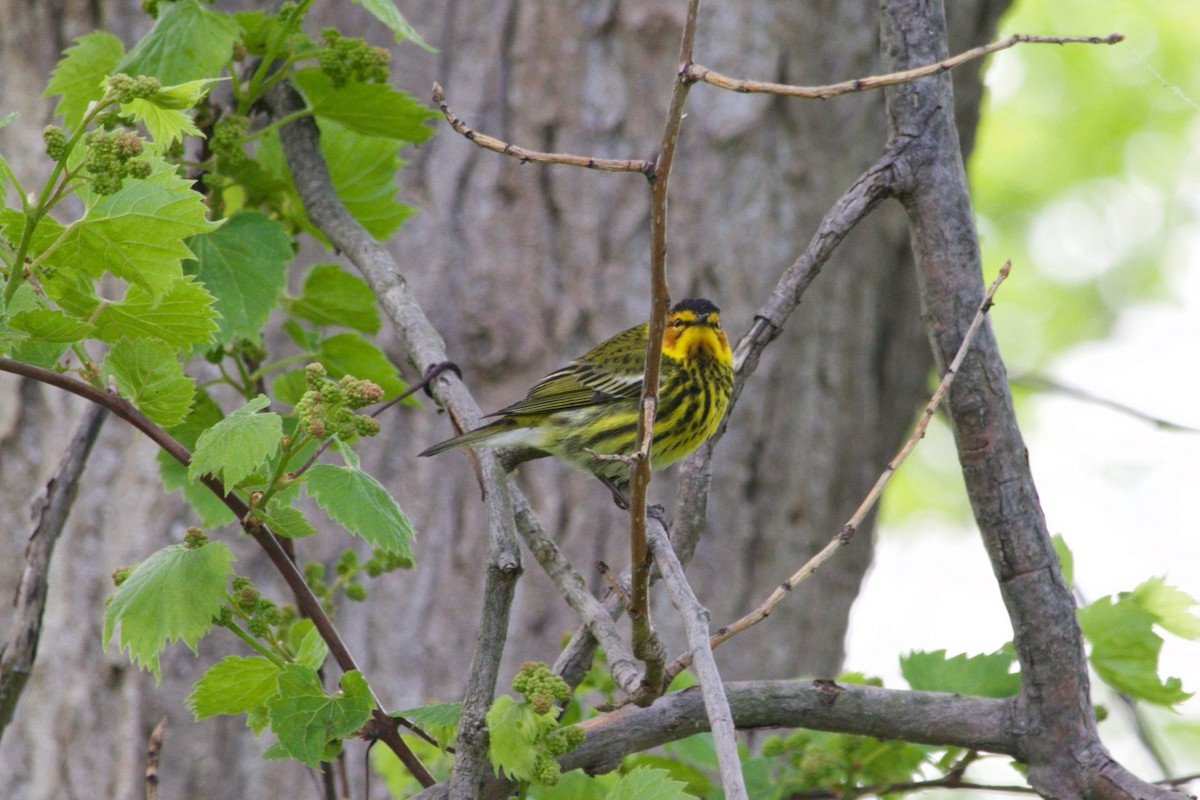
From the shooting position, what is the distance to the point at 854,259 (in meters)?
4.23

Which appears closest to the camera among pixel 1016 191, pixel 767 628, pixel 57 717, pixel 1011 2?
pixel 57 717

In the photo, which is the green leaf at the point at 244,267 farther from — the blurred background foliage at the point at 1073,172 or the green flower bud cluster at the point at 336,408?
the blurred background foliage at the point at 1073,172

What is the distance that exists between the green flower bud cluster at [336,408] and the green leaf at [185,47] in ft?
3.21

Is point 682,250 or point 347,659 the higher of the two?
point 682,250

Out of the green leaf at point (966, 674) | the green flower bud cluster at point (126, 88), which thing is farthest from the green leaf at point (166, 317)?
the green leaf at point (966, 674)

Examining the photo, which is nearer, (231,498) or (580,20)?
(231,498)

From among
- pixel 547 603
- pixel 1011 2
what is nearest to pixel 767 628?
pixel 547 603

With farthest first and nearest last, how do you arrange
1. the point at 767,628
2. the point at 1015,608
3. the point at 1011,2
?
the point at 1011,2 < the point at 767,628 < the point at 1015,608

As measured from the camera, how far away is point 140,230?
1771 millimetres

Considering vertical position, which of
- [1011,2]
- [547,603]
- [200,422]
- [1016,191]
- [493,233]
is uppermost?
[1016,191]

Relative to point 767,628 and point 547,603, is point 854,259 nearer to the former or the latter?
point 767,628

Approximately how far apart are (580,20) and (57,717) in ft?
8.89

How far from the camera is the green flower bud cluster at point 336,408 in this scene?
1.65 meters

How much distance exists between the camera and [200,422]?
7.89 feet
